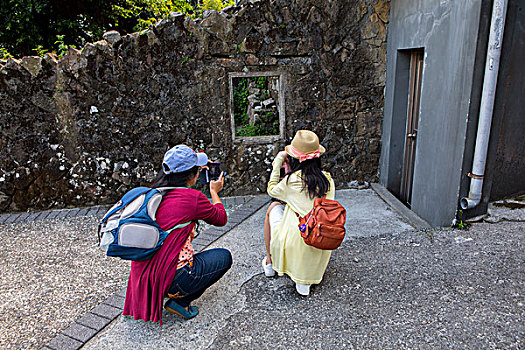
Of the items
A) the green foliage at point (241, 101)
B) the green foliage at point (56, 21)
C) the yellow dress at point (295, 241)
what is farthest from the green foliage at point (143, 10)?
the yellow dress at point (295, 241)

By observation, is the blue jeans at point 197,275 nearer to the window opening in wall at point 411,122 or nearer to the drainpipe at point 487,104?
the drainpipe at point 487,104

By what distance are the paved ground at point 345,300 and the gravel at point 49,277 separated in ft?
0.04

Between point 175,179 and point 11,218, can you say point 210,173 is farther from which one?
point 11,218

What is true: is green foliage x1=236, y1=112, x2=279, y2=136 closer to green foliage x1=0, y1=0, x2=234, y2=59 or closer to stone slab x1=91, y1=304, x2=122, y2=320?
green foliage x1=0, y1=0, x2=234, y2=59

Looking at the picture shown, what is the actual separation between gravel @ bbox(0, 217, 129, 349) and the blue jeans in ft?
3.15

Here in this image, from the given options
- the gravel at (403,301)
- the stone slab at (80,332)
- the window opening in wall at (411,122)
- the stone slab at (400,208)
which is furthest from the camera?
the window opening in wall at (411,122)

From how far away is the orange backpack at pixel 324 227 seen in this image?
2559mm

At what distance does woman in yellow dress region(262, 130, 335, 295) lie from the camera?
2.83 m

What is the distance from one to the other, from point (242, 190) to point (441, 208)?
264 cm

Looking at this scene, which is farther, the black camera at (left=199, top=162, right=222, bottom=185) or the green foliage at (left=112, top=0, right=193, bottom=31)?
the green foliage at (left=112, top=0, right=193, bottom=31)

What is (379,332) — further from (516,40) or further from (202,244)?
(516,40)

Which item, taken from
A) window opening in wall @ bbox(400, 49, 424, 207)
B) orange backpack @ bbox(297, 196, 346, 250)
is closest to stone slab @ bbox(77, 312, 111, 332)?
orange backpack @ bbox(297, 196, 346, 250)

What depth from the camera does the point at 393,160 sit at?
17.0 ft

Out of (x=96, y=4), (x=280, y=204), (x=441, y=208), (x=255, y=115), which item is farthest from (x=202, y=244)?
(x=96, y=4)
